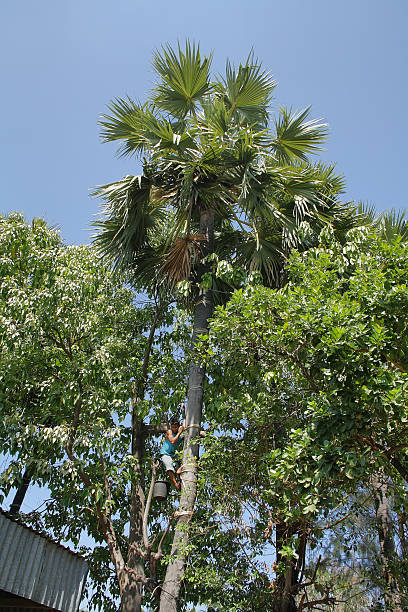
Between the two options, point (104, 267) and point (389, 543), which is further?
point (104, 267)

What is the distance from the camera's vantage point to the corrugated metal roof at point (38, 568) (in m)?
6.19

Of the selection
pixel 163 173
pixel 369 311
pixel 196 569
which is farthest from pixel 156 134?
pixel 196 569

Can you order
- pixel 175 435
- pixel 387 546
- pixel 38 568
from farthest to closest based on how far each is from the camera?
1. pixel 387 546
2. pixel 175 435
3. pixel 38 568

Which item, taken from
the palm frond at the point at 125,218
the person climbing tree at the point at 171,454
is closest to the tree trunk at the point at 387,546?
the person climbing tree at the point at 171,454

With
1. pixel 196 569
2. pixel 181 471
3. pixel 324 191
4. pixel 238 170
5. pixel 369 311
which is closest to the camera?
pixel 369 311

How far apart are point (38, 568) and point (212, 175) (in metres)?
A: 6.22

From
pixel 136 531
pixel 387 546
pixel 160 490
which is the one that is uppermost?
pixel 387 546

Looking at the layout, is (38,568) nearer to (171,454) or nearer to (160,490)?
(160,490)

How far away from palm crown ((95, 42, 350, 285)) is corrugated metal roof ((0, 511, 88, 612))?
176 inches

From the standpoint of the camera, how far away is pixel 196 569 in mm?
6277

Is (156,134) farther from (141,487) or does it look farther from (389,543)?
(389,543)

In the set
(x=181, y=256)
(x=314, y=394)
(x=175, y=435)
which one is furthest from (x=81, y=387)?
(x=314, y=394)

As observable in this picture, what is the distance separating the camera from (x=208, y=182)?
341 inches

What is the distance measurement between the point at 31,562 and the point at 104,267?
5315mm
